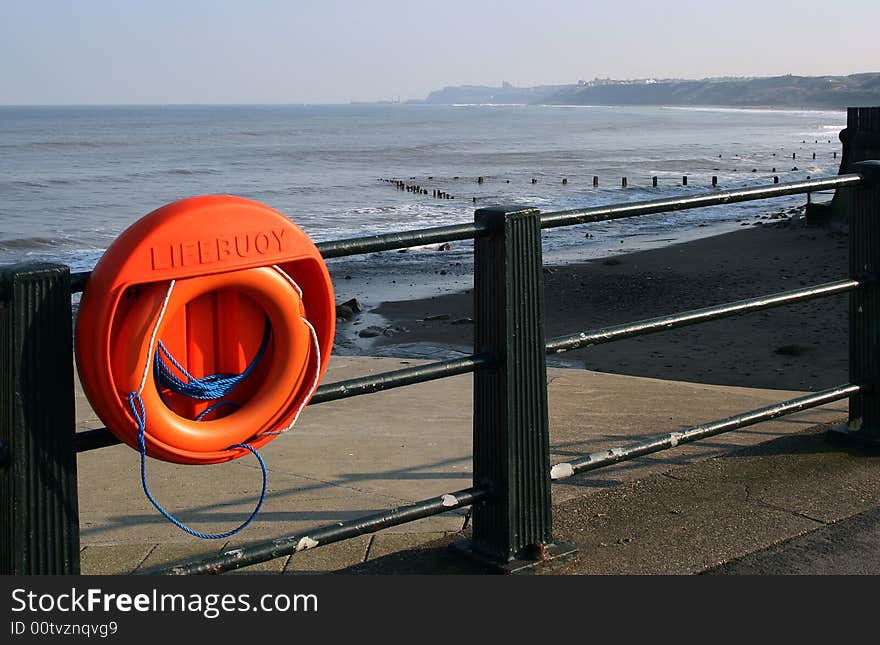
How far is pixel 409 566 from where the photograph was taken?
316cm

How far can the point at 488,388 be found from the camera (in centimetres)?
316

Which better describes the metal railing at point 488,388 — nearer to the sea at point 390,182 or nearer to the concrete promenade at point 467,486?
the concrete promenade at point 467,486

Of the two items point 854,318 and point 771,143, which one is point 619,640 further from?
point 771,143

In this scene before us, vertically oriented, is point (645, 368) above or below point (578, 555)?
below

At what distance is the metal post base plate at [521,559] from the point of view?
3.12m

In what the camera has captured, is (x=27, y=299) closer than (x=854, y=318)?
Yes

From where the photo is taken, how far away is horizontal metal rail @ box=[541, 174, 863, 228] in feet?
10.5

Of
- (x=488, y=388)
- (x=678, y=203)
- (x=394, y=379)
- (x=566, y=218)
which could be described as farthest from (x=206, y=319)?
(x=678, y=203)

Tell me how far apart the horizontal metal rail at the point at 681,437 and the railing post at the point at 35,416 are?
142 cm

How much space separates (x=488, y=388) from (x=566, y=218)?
535mm

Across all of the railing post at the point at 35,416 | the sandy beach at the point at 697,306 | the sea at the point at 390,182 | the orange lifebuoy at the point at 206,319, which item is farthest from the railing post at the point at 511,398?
the sea at the point at 390,182

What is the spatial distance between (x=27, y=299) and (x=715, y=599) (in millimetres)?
1835

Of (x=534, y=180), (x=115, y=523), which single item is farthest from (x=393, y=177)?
(x=115, y=523)

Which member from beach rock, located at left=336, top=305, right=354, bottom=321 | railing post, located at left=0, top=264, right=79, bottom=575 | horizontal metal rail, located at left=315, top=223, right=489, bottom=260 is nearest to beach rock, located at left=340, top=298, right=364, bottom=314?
beach rock, located at left=336, top=305, right=354, bottom=321
